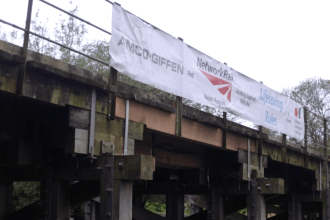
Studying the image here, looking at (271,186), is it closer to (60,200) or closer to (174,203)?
(174,203)

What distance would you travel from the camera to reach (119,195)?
685 centimetres

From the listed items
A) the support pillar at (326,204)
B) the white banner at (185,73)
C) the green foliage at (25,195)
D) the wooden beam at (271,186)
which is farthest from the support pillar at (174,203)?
the green foliage at (25,195)

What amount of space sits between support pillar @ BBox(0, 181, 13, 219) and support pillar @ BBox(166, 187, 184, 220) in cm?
564

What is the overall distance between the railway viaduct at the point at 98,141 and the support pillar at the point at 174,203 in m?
1.57

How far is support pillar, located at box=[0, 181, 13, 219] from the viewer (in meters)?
10.0

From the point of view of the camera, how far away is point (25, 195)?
20422 mm

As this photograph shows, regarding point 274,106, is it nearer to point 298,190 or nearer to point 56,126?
point 298,190

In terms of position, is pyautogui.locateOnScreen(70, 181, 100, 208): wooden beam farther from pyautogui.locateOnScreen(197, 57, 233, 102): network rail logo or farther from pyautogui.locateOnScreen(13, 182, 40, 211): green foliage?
pyautogui.locateOnScreen(13, 182, 40, 211): green foliage

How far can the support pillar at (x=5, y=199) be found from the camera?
1002 cm

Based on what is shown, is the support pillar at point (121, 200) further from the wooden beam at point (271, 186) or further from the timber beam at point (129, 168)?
the wooden beam at point (271, 186)

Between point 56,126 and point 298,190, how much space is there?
12.4 metres

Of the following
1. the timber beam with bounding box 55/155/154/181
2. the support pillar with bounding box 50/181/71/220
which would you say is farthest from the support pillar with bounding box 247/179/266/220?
the timber beam with bounding box 55/155/154/181

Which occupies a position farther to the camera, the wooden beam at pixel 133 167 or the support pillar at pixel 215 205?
the support pillar at pixel 215 205

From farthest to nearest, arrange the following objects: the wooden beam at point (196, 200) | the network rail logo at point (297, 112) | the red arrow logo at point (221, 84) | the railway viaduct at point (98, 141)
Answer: the wooden beam at point (196, 200), the network rail logo at point (297, 112), the red arrow logo at point (221, 84), the railway viaduct at point (98, 141)
